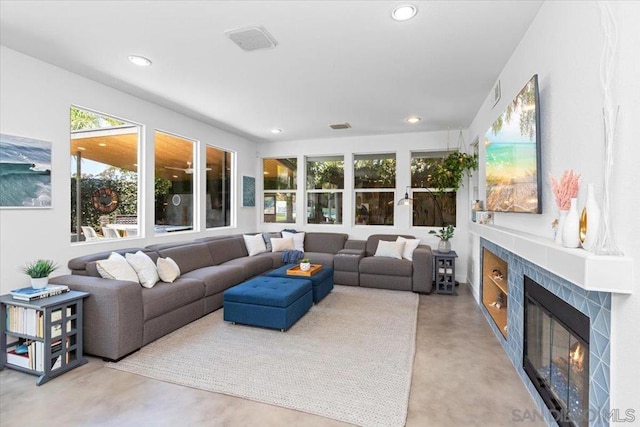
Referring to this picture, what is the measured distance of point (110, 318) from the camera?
8.54 feet

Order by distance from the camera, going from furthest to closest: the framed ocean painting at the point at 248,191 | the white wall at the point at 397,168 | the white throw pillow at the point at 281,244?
the framed ocean painting at the point at 248,191, the white throw pillow at the point at 281,244, the white wall at the point at 397,168

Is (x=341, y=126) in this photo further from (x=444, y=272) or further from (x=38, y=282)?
(x=38, y=282)

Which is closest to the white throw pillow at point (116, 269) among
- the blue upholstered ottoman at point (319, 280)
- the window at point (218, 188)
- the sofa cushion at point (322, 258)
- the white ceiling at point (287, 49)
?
the blue upholstered ottoman at point (319, 280)

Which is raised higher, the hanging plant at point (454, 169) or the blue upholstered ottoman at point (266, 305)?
the hanging plant at point (454, 169)

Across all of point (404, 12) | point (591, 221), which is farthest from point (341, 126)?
point (591, 221)

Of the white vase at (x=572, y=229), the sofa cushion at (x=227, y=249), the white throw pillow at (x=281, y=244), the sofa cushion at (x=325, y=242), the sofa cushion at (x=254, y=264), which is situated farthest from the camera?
the sofa cushion at (x=325, y=242)

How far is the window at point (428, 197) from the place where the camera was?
5662mm

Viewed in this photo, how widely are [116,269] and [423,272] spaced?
13.1 ft

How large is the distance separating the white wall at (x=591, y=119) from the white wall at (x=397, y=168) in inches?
126

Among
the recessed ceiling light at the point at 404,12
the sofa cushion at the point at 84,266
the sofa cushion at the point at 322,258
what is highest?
the recessed ceiling light at the point at 404,12

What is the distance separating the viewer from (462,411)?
199 centimetres

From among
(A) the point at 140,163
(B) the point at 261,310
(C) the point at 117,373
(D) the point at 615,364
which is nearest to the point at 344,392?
(B) the point at 261,310

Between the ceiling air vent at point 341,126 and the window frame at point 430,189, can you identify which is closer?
the ceiling air vent at point 341,126

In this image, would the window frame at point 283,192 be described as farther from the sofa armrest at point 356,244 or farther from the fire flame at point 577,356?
the fire flame at point 577,356
